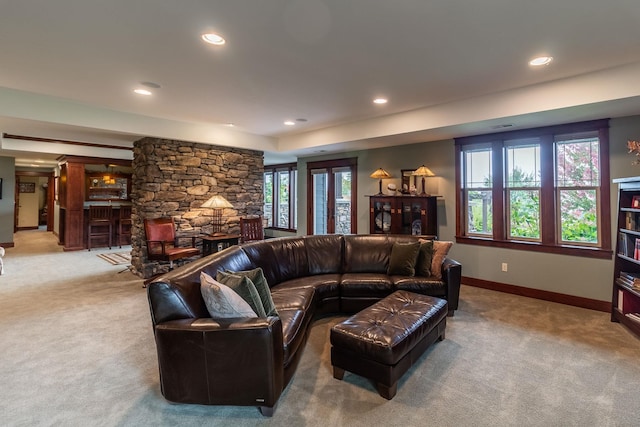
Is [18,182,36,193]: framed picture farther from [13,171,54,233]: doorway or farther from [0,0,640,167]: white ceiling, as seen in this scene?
[0,0,640,167]: white ceiling

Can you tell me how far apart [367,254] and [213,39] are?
9.50 ft

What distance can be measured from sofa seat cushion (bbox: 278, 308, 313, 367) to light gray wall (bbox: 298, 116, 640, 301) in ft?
11.0

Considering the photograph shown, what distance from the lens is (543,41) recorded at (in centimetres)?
Result: 252

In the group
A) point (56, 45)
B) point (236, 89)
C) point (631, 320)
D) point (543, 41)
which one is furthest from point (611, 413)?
point (56, 45)

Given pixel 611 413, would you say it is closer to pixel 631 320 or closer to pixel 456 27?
pixel 631 320

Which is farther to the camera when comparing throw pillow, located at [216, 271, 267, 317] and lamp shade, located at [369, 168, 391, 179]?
lamp shade, located at [369, 168, 391, 179]

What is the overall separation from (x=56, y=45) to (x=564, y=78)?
4.74 m

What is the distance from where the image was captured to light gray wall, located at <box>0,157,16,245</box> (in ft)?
26.9

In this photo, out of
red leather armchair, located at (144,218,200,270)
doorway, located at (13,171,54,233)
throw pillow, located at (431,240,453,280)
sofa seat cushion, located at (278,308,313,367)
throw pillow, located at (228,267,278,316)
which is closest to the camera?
sofa seat cushion, located at (278,308,313,367)

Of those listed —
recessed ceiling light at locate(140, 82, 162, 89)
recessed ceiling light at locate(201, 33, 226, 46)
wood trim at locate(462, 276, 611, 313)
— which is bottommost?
wood trim at locate(462, 276, 611, 313)

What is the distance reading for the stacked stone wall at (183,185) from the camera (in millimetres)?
5207

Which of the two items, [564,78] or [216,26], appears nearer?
[216,26]

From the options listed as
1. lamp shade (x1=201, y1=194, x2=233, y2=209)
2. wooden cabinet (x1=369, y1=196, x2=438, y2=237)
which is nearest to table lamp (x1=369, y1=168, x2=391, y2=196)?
wooden cabinet (x1=369, y1=196, x2=438, y2=237)

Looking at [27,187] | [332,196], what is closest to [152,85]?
[332,196]
